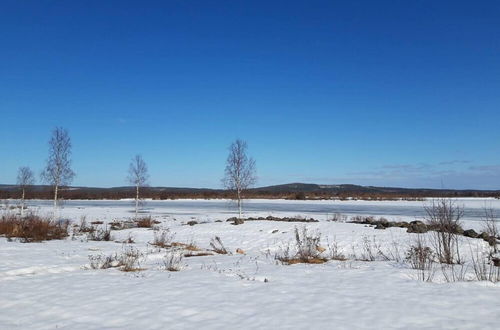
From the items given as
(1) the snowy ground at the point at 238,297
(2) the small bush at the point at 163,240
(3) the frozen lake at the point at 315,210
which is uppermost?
(3) the frozen lake at the point at 315,210

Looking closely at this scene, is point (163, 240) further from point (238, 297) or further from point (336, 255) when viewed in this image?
point (238, 297)

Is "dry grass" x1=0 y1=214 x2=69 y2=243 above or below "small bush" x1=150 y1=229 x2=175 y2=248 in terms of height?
above

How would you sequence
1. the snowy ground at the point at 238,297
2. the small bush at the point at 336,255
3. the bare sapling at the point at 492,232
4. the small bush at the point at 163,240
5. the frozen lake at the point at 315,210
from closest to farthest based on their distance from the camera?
the snowy ground at the point at 238,297, the bare sapling at the point at 492,232, the small bush at the point at 336,255, the small bush at the point at 163,240, the frozen lake at the point at 315,210

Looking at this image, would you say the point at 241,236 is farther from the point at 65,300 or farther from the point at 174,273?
the point at 65,300

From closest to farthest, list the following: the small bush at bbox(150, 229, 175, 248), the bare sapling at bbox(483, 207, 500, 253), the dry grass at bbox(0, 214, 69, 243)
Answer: the bare sapling at bbox(483, 207, 500, 253) → the small bush at bbox(150, 229, 175, 248) → the dry grass at bbox(0, 214, 69, 243)

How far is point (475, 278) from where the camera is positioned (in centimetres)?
716

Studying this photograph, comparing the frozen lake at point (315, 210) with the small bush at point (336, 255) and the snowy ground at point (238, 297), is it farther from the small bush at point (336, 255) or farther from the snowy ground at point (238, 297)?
the snowy ground at point (238, 297)

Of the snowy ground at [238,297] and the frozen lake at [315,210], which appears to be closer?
the snowy ground at [238,297]

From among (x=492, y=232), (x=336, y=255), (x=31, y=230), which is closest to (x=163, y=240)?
(x=31, y=230)

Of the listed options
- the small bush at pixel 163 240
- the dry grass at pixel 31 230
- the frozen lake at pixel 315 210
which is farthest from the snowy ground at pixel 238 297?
the frozen lake at pixel 315 210

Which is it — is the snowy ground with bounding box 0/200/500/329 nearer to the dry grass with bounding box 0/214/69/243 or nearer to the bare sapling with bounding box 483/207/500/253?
the bare sapling with bounding box 483/207/500/253

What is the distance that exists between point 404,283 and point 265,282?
2.39m

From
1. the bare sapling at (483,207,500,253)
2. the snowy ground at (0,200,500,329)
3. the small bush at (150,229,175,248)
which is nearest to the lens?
the snowy ground at (0,200,500,329)

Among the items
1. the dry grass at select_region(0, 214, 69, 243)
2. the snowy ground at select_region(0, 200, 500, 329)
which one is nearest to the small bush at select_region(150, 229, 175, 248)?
the dry grass at select_region(0, 214, 69, 243)
